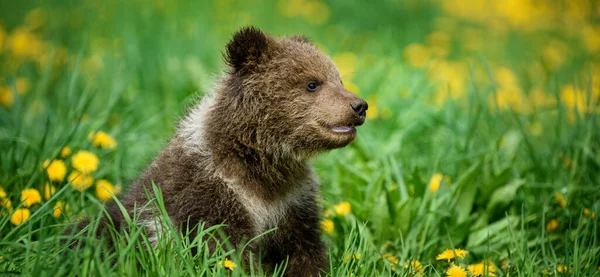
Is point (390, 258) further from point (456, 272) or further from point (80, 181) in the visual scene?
point (80, 181)

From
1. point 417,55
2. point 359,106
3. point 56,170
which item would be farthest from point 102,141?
point 417,55

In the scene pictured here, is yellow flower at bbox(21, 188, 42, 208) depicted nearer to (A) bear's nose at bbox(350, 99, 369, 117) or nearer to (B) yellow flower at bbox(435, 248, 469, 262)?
(A) bear's nose at bbox(350, 99, 369, 117)

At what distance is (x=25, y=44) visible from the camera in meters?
7.51

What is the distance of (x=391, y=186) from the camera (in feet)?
16.0

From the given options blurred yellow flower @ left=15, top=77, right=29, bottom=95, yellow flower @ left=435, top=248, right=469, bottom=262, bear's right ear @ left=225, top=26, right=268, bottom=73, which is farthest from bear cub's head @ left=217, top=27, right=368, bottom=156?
blurred yellow flower @ left=15, top=77, right=29, bottom=95

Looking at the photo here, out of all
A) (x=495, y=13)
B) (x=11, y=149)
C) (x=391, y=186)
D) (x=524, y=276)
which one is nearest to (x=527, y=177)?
(x=391, y=186)

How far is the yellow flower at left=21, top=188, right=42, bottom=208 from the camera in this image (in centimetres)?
410

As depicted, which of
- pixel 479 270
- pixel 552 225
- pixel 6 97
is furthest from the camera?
pixel 6 97

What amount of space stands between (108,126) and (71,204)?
Answer: 1.59 m

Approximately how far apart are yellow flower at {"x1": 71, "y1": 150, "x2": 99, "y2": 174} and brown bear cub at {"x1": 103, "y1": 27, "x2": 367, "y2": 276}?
735 millimetres

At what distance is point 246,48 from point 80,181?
163cm

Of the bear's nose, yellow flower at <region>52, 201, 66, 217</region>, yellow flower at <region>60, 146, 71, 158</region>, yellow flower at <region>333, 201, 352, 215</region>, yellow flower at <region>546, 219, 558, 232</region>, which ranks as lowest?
yellow flower at <region>546, 219, 558, 232</region>

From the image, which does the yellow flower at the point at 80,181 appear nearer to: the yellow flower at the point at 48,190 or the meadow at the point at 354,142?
the meadow at the point at 354,142

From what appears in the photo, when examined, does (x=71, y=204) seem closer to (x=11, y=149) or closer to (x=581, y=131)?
(x=11, y=149)
